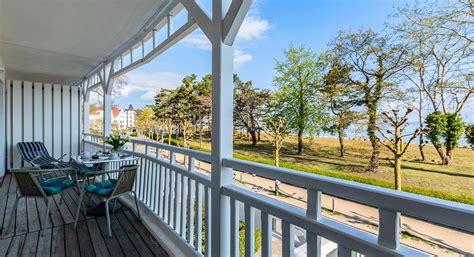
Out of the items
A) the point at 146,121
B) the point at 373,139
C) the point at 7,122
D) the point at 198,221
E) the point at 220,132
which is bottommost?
the point at 198,221

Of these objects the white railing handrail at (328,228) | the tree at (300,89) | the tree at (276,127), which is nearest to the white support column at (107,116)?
the tree at (276,127)

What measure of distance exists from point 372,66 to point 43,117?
7619 millimetres

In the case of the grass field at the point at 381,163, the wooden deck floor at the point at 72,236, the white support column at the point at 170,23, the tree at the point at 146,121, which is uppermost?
the white support column at the point at 170,23

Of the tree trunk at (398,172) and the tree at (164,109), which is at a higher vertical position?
the tree at (164,109)

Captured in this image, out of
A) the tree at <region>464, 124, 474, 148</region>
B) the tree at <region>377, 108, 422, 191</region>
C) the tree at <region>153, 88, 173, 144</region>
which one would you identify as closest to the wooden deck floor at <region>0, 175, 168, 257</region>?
the tree at <region>377, 108, 422, 191</region>

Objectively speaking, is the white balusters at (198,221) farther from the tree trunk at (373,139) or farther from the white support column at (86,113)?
the white support column at (86,113)

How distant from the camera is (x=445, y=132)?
2135 millimetres

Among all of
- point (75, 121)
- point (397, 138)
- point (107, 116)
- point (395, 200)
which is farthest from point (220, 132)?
point (75, 121)

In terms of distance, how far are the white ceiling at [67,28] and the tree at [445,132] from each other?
10.3 feet

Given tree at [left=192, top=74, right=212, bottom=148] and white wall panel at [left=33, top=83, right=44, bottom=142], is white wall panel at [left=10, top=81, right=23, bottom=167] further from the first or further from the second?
tree at [left=192, top=74, right=212, bottom=148]

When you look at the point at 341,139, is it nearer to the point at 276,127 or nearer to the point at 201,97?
the point at 276,127

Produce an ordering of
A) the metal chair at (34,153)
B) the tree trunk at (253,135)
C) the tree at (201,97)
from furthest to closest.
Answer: the tree at (201,97) → the metal chair at (34,153) → the tree trunk at (253,135)

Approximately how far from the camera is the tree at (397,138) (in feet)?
8.85

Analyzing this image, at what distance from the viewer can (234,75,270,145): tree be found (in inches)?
157
